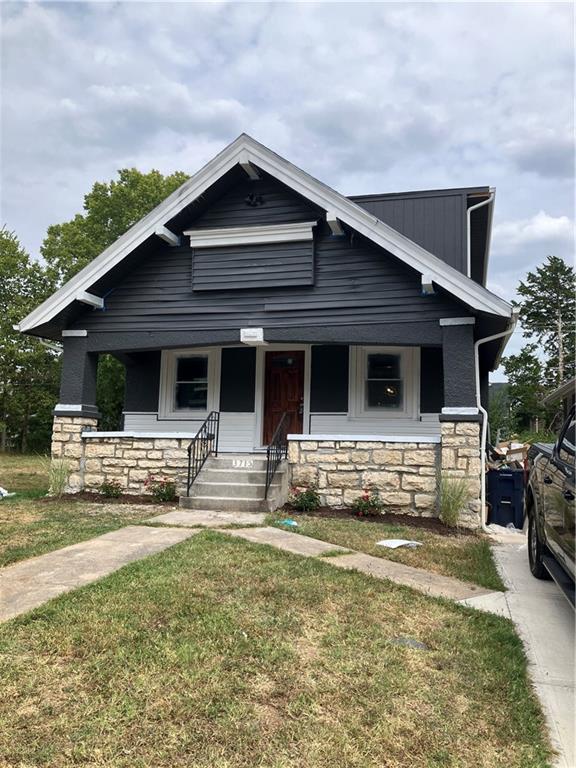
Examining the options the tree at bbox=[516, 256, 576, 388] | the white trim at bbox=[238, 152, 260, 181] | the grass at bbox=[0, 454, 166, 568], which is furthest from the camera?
the tree at bbox=[516, 256, 576, 388]

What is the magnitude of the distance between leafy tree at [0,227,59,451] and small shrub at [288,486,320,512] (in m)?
17.0

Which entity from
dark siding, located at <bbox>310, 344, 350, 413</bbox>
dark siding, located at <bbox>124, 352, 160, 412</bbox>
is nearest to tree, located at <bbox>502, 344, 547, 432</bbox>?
dark siding, located at <bbox>310, 344, 350, 413</bbox>

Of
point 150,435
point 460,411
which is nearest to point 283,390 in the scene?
point 150,435

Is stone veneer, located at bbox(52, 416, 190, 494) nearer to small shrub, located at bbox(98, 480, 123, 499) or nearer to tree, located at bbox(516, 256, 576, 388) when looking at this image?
small shrub, located at bbox(98, 480, 123, 499)

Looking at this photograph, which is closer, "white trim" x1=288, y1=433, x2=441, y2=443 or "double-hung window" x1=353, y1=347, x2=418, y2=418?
"white trim" x1=288, y1=433, x2=441, y2=443

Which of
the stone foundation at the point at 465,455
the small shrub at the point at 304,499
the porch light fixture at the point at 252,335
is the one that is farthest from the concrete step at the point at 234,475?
the stone foundation at the point at 465,455

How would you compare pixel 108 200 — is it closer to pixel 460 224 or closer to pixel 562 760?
pixel 460 224

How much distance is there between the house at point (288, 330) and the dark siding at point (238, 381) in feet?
0.10

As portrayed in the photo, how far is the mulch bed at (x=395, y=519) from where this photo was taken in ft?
24.5

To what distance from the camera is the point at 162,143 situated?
37.9 ft

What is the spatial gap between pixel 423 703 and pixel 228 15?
8451 mm

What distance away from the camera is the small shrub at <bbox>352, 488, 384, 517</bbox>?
8.09m

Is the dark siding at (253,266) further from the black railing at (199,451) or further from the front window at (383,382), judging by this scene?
the front window at (383,382)

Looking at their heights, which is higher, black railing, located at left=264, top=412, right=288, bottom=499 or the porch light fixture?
the porch light fixture
